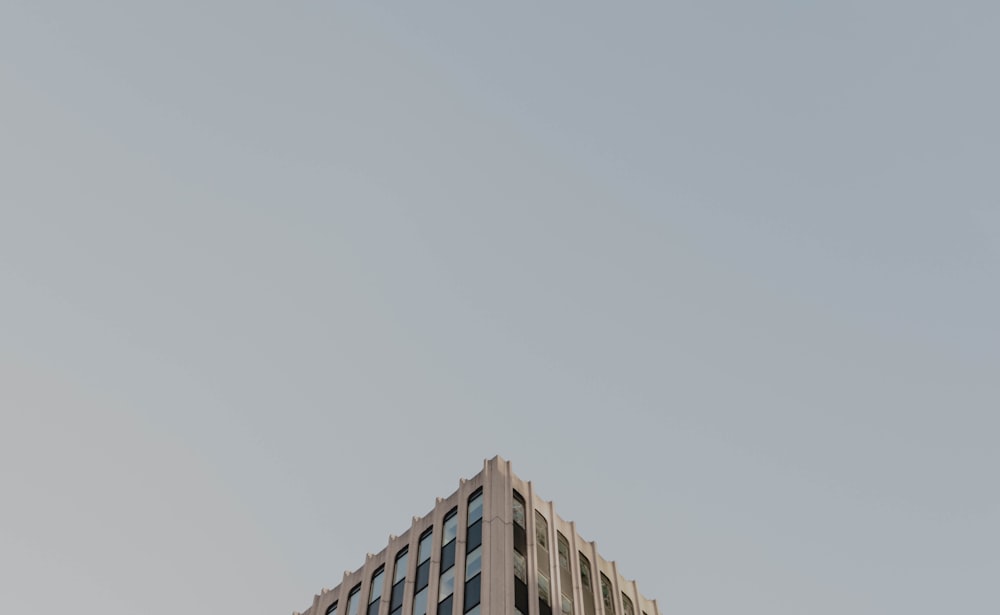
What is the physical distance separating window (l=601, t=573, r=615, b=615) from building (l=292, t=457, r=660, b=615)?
0.07 meters

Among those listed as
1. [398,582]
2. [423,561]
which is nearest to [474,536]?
[423,561]

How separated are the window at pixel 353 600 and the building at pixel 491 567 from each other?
7 cm

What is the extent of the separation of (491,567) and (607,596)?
10.7 meters

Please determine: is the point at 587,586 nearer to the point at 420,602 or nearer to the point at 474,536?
the point at 474,536

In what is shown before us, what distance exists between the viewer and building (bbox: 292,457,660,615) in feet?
137

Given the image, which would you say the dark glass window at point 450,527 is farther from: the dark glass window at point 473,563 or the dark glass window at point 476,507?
the dark glass window at point 473,563

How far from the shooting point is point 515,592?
41.1m

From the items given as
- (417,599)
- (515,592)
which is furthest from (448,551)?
(515,592)

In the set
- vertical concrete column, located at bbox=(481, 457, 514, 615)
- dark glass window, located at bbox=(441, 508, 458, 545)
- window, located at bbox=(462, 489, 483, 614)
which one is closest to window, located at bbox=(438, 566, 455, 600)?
window, located at bbox=(462, 489, 483, 614)

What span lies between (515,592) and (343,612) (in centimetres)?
1455

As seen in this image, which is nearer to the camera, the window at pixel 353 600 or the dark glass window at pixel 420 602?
the dark glass window at pixel 420 602

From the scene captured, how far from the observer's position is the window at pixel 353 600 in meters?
51.3

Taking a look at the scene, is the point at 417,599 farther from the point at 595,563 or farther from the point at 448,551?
the point at 595,563

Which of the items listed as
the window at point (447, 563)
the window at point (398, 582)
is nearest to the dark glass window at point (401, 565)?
the window at point (398, 582)
